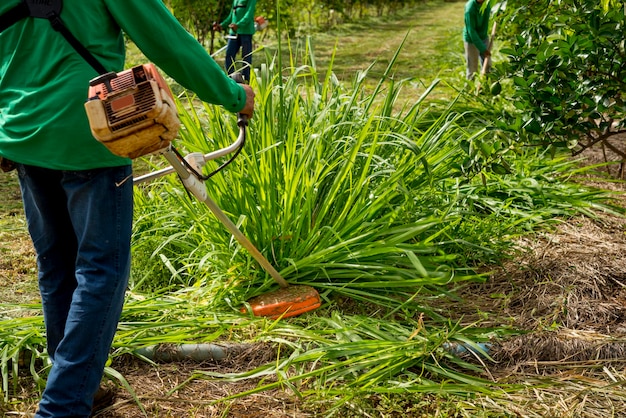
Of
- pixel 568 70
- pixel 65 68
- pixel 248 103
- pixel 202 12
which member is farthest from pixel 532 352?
pixel 202 12

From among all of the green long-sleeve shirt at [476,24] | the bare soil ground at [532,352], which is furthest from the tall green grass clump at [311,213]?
the green long-sleeve shirt at [476,24]

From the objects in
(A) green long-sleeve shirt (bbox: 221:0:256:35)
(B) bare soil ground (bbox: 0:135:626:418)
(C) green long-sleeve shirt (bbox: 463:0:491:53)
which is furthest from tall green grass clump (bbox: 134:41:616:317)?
(A) green long-sleeve shirt (bbox: 221:0:256:35)

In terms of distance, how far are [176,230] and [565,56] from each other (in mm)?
1800

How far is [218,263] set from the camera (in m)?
2.88

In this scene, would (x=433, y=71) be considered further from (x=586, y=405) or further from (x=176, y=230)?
(x=586, y=405)

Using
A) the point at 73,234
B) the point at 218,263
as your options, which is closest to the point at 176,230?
the point at 218,263

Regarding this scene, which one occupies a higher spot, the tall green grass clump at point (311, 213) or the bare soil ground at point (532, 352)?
the tall green grass clump at point (311, 213)

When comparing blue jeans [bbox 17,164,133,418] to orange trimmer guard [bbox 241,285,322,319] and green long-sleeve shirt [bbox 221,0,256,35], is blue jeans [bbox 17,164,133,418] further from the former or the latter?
green long-sleeve shirt [bbox 221,0,256,35]

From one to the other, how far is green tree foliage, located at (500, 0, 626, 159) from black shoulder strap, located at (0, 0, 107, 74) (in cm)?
149

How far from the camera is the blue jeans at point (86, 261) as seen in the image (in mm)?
1870

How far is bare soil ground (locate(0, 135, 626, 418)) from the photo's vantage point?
2193mm

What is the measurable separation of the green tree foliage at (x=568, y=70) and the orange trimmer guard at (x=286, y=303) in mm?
992

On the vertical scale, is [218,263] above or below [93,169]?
below

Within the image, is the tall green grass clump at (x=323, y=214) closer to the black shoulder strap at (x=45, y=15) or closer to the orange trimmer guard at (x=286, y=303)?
the orange trimmer guard at (x=286, y=303)
